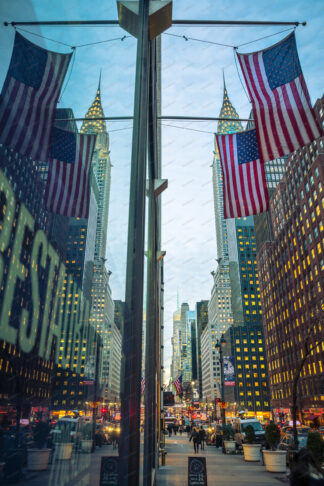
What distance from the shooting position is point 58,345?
80.7 inches

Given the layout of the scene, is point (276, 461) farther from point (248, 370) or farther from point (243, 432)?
point (248, 370)

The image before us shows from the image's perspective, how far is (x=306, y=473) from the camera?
3.96 metres

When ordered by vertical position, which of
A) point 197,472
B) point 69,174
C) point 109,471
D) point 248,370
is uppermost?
point 248,370

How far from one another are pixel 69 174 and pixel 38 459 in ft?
6.86

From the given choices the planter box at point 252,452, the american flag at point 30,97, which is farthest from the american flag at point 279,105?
the planter box at point 252,452

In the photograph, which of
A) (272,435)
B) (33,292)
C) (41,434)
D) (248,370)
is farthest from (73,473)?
(248,370)

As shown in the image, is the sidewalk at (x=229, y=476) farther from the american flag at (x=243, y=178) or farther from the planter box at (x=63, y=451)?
the planter box at (x=63, y=451)

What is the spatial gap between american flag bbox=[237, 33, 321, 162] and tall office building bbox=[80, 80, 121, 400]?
19.4ft

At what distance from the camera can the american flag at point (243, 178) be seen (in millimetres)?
9789

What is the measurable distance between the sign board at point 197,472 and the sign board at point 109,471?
7648mm

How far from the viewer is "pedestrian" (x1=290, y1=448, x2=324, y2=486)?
390 cm

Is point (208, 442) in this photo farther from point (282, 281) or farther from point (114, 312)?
point (282, 281)

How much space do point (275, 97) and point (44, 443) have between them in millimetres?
8876

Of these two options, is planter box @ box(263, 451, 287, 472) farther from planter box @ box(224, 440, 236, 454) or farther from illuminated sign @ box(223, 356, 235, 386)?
illuminated sign @ box(223, 356, 235, 386)
